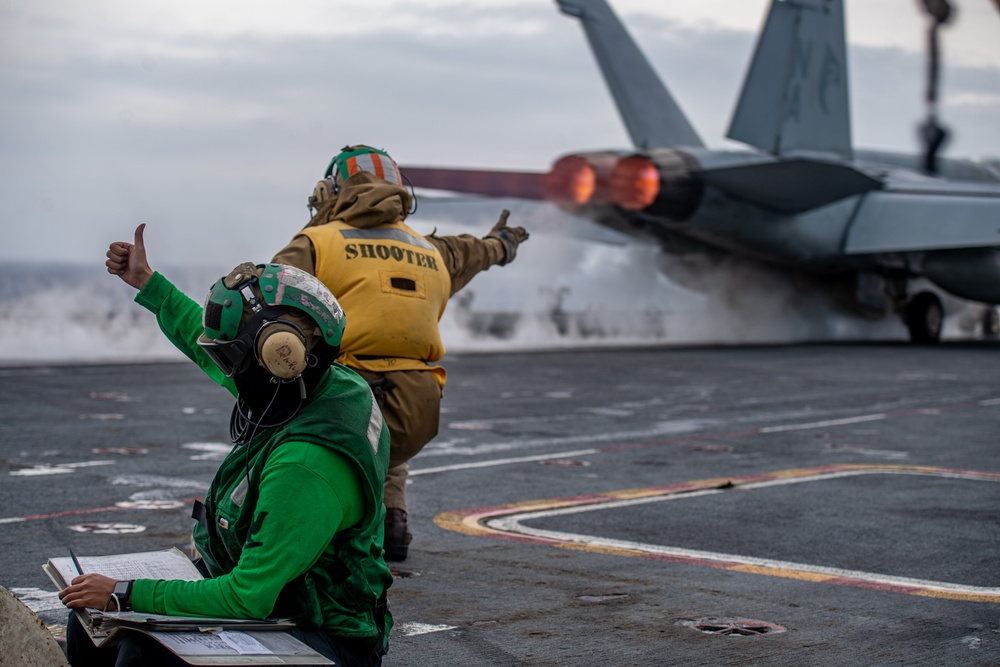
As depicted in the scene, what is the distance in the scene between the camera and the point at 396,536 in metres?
5.88

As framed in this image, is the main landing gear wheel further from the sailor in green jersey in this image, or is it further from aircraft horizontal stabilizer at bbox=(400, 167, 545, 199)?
the sailor in green jersey

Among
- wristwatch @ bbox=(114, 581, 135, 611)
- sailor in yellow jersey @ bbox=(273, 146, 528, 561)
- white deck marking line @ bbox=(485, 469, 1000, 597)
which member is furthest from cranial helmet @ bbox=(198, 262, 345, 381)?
white deck marking line @ bbox=(485, 469, 1000, 597)

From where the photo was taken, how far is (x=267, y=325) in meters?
2.94

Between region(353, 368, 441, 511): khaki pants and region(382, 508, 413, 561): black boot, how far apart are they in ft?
0.84

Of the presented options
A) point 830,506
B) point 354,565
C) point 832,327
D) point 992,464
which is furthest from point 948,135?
point 354,565

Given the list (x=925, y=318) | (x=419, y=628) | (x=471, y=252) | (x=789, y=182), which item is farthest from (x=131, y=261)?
(x=925, y=318)

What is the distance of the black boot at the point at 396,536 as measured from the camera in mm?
5875

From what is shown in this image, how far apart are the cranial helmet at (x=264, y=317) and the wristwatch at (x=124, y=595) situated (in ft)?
1.86

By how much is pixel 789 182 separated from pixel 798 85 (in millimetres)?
3572

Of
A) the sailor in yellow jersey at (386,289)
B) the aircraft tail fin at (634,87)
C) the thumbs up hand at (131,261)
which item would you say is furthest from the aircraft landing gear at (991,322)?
the thumbs up hand at (131,261)

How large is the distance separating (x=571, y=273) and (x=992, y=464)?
17.4 metres

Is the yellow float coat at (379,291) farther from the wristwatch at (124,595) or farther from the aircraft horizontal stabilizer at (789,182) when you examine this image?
the aircraft horizontal stabilizer at (789,182)

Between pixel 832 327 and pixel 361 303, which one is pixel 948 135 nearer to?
pixel 832 327

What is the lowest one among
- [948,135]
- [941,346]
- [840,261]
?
[941,346]
